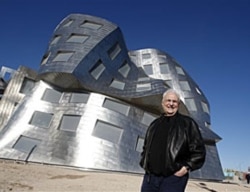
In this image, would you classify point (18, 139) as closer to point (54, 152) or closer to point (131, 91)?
point (54, 152)

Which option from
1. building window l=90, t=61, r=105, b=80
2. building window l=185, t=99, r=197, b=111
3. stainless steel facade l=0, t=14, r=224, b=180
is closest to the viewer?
stainless steel facade l=0, t=14, r=224, b=180

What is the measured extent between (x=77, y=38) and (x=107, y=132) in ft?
31.1

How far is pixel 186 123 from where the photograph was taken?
3195 mm

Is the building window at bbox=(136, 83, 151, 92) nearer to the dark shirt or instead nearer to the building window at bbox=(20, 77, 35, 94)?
the building window at bbox=(20, 77, 35, 94)

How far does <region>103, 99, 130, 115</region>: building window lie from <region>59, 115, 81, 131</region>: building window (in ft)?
9.23

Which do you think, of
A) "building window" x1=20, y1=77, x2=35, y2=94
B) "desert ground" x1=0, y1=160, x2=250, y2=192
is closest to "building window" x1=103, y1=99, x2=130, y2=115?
"building window" x1=20, y1=77, x2=35, y2=94

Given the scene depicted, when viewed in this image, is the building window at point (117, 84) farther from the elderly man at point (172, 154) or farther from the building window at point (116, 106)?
the elderly man at point (172, 154)

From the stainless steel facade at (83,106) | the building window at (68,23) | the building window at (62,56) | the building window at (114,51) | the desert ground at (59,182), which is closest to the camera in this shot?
the desert ground at (59,182)

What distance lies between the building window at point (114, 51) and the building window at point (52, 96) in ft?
20.6

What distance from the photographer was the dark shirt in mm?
3051

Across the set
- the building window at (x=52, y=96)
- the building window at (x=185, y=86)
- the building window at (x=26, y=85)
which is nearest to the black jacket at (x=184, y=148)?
the building window at (x=52, y=96)

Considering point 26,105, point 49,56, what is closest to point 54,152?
point 26,105

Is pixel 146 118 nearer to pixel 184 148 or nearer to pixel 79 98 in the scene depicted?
pixel 79 98

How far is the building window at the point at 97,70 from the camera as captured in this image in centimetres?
2592
